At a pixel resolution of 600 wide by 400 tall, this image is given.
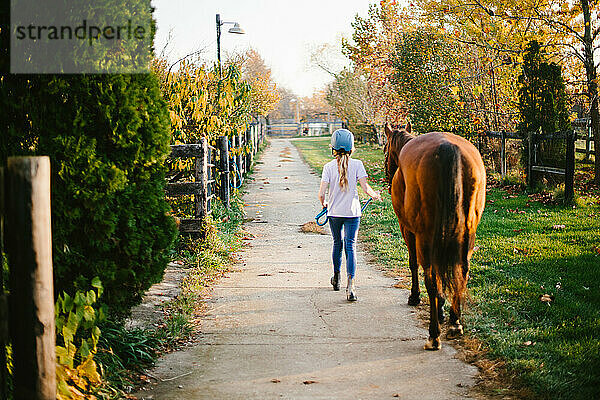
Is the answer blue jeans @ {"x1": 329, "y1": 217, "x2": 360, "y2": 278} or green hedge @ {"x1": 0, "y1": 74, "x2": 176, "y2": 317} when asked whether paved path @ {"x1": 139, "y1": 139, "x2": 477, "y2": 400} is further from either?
green hedge @ {"x1": 0, "y1": 74, "x2": 176, "y2": 317}

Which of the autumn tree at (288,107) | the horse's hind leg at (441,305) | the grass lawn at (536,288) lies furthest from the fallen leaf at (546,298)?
the autumn tree at (288,107)

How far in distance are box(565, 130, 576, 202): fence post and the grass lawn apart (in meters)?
0.23

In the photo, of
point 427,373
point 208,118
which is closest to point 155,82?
point 427,373

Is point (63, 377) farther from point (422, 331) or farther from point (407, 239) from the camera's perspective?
point (407, 239)

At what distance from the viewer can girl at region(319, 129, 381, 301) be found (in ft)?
21.1

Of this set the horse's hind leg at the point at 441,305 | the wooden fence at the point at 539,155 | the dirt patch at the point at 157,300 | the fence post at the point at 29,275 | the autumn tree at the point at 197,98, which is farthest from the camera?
Answer: the wooden fence at the point at 539,155

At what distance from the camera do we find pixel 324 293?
6.68m

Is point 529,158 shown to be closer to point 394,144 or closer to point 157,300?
point 394,144

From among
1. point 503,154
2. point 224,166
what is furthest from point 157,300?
point 503,154

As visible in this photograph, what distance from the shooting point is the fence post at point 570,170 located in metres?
11.6

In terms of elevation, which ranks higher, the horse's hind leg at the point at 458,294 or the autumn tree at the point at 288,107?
the autumn tree at the point at 288,107

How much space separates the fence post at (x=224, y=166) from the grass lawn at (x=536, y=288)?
283 centimetres

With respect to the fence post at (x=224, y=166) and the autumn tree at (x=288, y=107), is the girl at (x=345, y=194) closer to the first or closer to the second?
the fence post at (x=224, y=166)

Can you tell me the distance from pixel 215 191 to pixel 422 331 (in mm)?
7331
